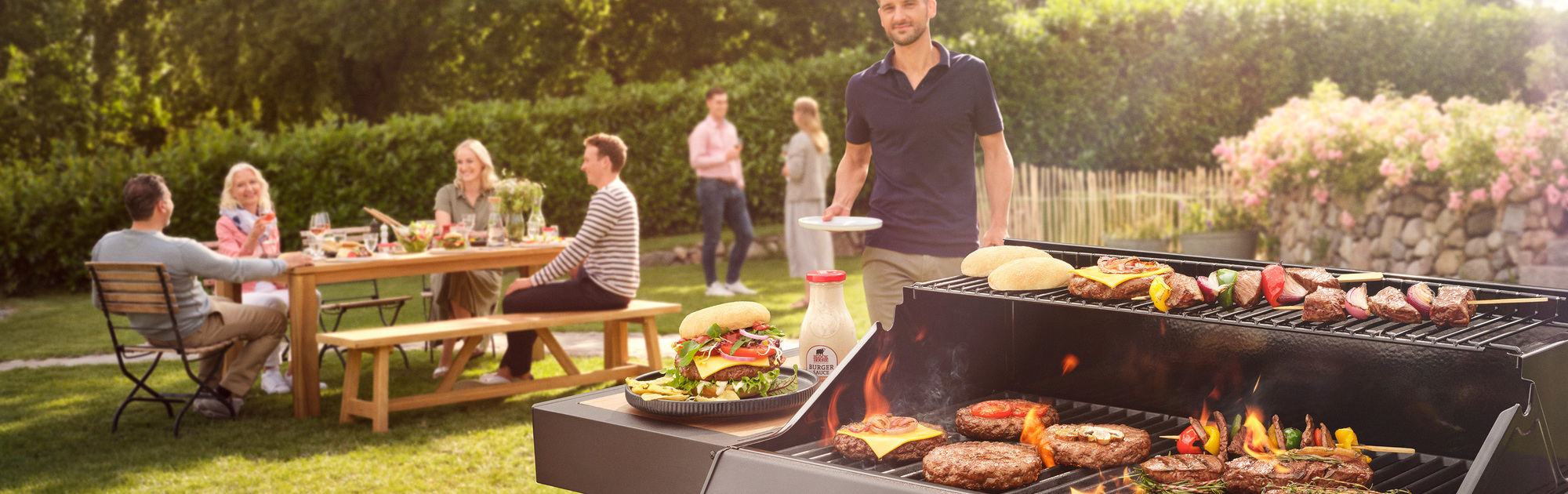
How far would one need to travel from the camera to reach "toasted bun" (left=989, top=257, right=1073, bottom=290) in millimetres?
2266

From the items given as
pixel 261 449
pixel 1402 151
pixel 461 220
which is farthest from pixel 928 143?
pixel 1402 151

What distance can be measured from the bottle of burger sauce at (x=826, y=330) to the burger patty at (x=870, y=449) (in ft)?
1.61

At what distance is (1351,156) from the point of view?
32.2ft

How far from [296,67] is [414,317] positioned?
954 cm

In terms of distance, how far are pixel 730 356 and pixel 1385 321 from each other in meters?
1.18

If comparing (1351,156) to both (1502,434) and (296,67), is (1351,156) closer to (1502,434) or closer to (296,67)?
(1502,434)

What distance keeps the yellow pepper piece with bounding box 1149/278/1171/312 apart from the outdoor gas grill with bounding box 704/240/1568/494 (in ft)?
0.07

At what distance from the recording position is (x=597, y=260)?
6176 mm

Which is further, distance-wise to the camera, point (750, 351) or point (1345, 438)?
point (750, 351)

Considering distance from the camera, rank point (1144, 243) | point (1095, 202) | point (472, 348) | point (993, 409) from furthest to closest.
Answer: point (1095, 202) < point (1144, 243) < point (472, 348) < point (993, 409)

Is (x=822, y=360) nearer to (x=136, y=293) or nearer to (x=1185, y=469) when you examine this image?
(x=1185, y=469)

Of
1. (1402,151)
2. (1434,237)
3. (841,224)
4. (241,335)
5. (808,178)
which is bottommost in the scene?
(241,335)

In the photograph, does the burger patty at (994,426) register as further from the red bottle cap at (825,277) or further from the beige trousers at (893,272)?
the beige trousers at (893,272)

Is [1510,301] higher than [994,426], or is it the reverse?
[1510,301]
